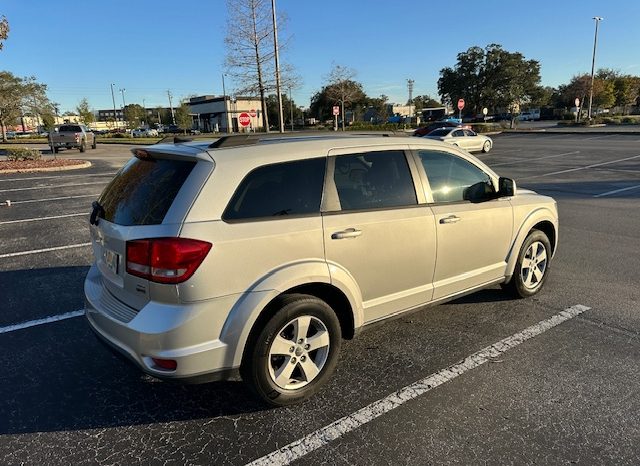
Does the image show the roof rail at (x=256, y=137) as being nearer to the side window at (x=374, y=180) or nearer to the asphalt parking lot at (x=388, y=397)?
the side window at (x=374, y=180)

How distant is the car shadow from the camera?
→ 2932 millimetres

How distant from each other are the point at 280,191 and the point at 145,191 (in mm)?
849

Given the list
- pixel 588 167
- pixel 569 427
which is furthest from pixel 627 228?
pixel 588 167

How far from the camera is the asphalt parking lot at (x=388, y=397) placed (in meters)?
2.61

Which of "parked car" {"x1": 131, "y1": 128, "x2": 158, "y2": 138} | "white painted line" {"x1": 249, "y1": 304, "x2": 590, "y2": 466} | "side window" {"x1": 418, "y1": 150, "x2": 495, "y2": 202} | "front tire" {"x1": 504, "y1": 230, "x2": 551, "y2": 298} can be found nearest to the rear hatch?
"white painted line" {"x1": 249, "y1": 304, "x2": 590, "y2": 466}

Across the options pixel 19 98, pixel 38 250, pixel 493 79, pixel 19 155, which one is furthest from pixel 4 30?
pixel 493 79

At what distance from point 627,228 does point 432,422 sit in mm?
6603

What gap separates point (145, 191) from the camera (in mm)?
A: 2939

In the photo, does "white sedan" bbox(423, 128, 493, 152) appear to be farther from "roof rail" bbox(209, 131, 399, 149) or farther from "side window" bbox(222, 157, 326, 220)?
"side window" bbox(222, 157, 326, 220)

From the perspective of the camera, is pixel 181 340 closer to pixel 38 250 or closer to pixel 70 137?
pixel 38 250

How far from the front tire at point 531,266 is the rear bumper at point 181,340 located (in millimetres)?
3040

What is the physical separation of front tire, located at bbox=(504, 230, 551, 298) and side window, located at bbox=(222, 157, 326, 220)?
2.43 metres

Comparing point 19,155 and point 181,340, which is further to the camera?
point 19,155

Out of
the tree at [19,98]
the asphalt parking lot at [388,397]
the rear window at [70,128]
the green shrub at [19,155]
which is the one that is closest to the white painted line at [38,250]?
the asphalt parking lot at [388,397]
